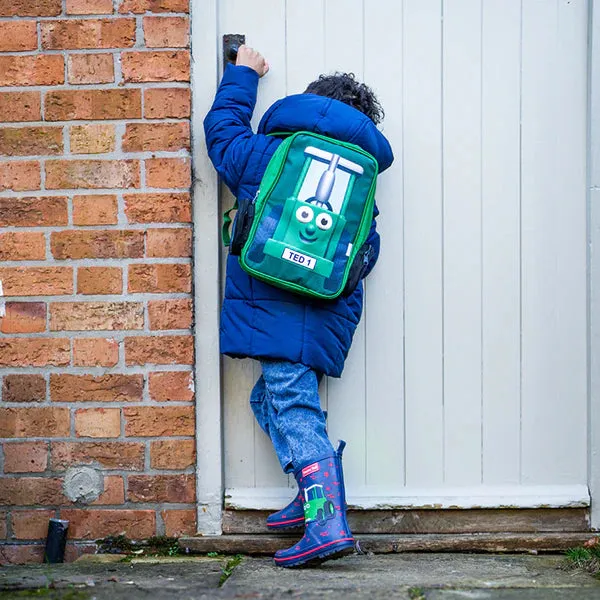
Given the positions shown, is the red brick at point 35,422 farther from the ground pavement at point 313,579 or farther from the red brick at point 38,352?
the ground pavement at point 313,579

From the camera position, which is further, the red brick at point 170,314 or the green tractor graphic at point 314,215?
the red brick at point 170,314

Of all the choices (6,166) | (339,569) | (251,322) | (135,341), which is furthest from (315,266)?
(6,166)

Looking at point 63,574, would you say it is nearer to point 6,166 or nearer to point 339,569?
point 339,569

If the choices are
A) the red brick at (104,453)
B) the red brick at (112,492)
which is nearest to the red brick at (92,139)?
the red brick at (104,453)

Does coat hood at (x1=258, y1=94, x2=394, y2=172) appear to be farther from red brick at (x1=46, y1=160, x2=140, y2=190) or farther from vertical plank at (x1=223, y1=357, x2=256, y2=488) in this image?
vertical plank at (x1=223, y1=357, x2=256, y2=488)

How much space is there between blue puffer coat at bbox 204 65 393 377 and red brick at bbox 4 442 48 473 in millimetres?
718

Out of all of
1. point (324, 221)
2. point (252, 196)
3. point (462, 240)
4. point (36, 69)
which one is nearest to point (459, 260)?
point (462, 240)

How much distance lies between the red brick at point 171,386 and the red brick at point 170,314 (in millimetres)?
154

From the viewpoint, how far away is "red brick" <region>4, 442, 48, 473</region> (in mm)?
3035

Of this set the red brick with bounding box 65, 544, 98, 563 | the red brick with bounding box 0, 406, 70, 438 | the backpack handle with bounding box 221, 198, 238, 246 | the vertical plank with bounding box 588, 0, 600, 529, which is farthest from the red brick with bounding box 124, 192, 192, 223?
the vertical plank with bounding box 588, 0, 600, 529

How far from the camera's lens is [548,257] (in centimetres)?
310

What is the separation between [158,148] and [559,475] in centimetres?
173

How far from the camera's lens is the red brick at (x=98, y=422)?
302 cm

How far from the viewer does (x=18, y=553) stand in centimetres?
305
